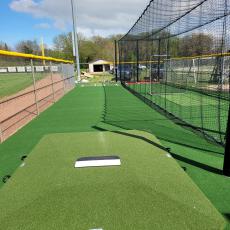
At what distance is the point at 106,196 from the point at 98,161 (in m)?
0.83

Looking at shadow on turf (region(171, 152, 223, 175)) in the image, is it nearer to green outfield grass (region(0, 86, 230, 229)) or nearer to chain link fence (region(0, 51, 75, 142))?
green outfield grass (region(0, 86, 230, 229))

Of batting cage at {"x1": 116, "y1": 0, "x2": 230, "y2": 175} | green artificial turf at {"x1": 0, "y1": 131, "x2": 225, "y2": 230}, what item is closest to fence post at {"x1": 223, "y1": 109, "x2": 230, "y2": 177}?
batting cage at {"x1": 116, "y1": 0, "x2": 230, "y2": 175}

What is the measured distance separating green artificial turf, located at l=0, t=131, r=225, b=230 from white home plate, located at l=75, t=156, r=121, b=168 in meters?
0.09

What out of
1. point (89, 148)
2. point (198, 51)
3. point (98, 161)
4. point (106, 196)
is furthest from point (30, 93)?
point (106, 196)

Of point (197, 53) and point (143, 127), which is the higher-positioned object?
point (197, 53)

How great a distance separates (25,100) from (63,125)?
463 centimetres

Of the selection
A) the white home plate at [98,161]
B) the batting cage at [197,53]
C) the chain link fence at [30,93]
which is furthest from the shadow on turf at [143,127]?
the chain link fence at [30,93]

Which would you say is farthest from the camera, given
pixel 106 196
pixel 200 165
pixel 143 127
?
pixel 143 127

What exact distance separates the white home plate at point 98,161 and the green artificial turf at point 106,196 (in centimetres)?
9

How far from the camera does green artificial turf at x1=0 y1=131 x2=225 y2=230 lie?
2.16 metres

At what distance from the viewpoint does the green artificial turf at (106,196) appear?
2156 millimetres

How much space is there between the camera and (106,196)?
2537 mm

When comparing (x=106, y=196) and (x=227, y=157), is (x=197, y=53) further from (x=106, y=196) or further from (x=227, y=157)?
(x=106, y=196)

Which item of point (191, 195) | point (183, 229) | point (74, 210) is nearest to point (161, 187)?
point (191, 195)
